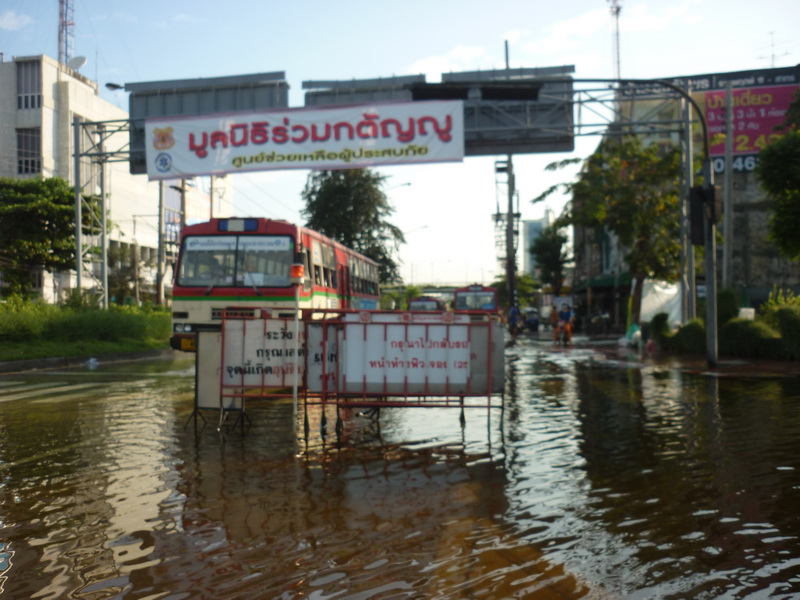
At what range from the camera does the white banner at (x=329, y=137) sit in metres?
20.8

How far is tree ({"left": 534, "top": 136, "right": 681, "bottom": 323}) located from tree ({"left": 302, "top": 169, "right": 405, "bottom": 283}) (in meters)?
19.4

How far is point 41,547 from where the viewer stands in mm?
4789

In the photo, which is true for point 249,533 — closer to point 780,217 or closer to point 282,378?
point 282,378

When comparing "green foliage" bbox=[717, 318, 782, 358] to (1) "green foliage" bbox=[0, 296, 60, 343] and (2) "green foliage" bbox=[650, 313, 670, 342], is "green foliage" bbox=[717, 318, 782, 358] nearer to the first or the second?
(2) "green foliage" bbox=[650, 313, 670, 342]

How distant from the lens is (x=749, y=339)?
65.9ft

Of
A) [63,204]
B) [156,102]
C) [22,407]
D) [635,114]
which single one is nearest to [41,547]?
[22,407]

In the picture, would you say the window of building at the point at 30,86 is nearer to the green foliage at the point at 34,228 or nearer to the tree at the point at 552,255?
the green foliage at the point at 34,228

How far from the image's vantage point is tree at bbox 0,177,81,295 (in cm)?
4484

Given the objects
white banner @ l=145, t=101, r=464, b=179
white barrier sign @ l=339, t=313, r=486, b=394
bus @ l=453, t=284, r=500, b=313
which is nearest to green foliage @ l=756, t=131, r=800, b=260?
white banner @ l=145, t=101, r=464, b=179

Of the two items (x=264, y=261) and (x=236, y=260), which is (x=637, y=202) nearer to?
(x=264, y=261)

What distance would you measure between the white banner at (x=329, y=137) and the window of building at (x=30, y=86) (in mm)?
51226

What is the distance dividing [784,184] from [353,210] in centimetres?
3182

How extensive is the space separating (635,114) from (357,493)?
5156 centimetres

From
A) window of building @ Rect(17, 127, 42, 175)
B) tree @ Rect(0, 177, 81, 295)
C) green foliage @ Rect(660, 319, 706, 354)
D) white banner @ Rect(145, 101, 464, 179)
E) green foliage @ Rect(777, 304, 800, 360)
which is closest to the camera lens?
green foliage @ Rect(777, 304, 800, 360)
